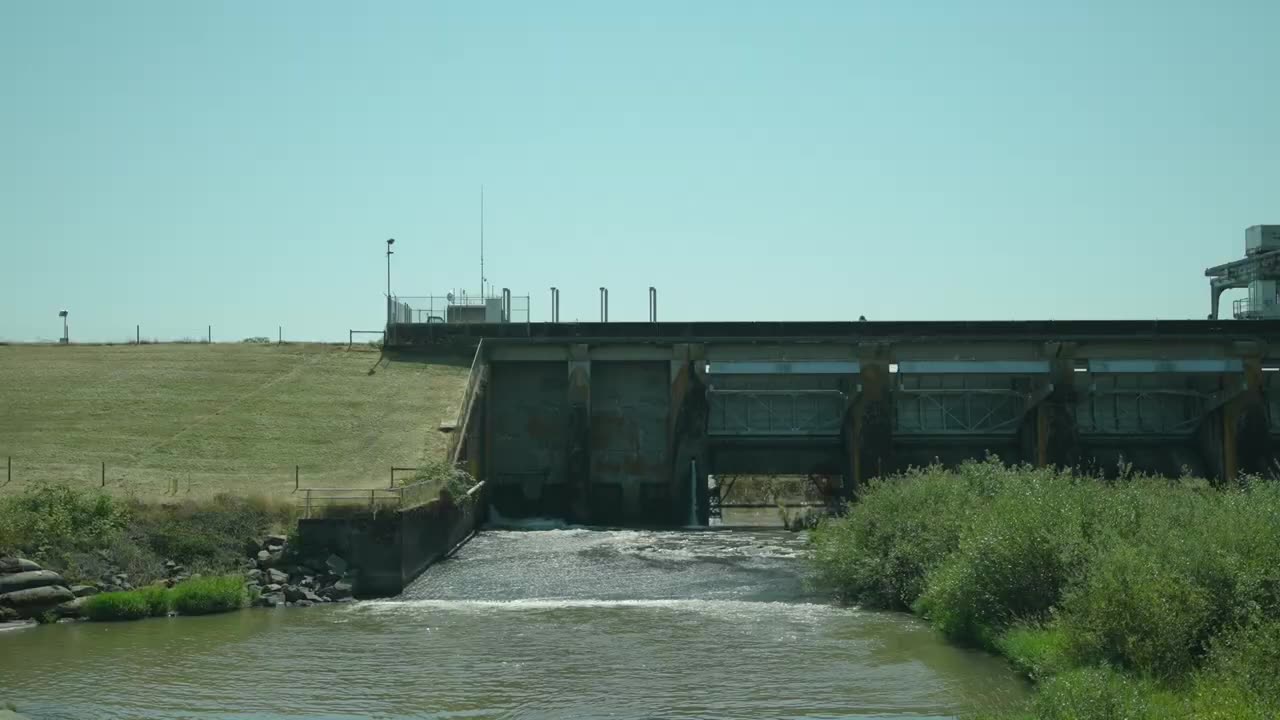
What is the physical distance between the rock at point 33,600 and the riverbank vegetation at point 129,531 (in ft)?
3.23

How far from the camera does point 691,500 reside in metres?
47.3

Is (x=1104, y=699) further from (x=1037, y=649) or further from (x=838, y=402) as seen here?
(x=838, y=402)

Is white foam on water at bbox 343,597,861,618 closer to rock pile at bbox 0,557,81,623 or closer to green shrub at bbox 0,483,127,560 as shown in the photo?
rock pile at bbox 0,557,81,623

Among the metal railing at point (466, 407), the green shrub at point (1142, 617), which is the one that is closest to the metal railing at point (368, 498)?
the metal railing at point (466, 407)

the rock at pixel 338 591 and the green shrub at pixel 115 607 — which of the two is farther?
the rock at pixel 338 591

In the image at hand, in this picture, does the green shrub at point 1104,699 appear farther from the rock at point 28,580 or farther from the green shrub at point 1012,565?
the rock at point 28,580

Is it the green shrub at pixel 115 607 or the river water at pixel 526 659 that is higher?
the green shrub at pixel 115 607

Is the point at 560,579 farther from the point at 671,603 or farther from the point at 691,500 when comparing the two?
the point at 691,500

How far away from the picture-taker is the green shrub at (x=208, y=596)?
93.8ft

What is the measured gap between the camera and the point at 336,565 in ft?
103

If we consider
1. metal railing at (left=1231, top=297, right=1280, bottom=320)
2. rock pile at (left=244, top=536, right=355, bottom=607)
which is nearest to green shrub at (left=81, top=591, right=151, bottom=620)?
rock pile at (left=244, top=536, right=355, bottom=607)

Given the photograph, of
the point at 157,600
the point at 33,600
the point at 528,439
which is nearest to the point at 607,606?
the point at 157,600

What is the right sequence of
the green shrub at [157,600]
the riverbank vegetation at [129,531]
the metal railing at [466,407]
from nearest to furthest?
the green shrub at [157,600] < the riverbank vegetation at [129,531] < the metal railing at [466,407]

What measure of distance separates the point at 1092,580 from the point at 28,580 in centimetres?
2254
